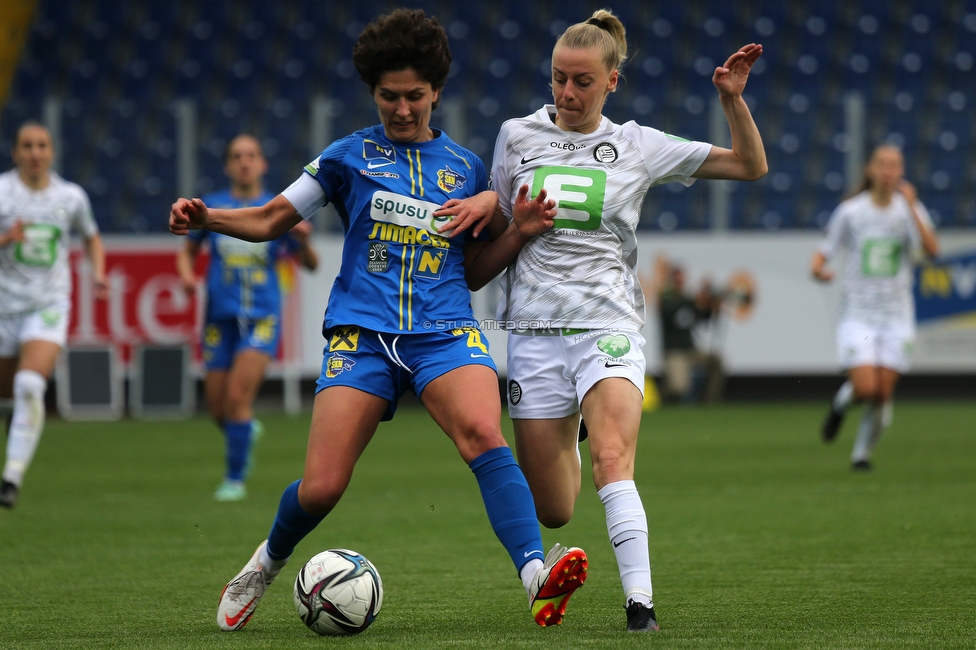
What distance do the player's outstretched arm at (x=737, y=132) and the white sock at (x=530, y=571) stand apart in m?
1.50

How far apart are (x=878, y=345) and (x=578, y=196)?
6.22 metres

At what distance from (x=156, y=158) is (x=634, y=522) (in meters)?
16.0

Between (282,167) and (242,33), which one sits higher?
(242,33)

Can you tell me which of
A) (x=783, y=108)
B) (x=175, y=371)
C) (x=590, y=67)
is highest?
(x=783, y=108)

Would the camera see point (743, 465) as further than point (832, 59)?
No

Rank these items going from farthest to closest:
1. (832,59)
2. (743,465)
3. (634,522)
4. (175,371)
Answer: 1. (832,59)
2. (175,371)
3. (743,465)
4. (634,522)

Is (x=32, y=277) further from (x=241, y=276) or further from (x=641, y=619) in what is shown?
(x=641, y=619)

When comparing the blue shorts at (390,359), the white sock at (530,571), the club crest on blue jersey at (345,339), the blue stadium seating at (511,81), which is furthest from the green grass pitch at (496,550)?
the blue stadium seating at (511,81)

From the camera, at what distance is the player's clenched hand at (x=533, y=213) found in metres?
4.46

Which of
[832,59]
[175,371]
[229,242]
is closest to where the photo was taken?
[229,242]

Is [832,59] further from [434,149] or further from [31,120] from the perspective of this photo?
[434,149]

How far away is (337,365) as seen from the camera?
4.50 meters

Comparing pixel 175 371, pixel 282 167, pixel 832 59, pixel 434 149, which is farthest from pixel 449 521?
pixel 832 59

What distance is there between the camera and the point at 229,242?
9078 mm
